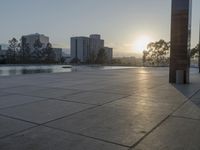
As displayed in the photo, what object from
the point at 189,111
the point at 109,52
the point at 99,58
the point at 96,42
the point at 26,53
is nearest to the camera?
the point at 189,111

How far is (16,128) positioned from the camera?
3447mm

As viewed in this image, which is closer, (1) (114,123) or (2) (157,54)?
(1) (114,123)

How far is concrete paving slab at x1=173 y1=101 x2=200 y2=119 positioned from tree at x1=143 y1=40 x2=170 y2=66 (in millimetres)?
33875

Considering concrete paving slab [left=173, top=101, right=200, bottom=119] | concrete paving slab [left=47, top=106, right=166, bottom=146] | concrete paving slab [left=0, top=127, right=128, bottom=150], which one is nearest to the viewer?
concrete paving slab [left=0, top=127, right=128, bottom=150]

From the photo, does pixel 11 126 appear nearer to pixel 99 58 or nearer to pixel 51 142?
pixel 51 142

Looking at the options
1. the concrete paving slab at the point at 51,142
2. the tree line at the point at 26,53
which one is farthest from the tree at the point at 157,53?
the concrete paving slab at the point at 51,142

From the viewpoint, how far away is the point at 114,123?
12.1ft

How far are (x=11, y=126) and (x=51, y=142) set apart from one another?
3.33ft

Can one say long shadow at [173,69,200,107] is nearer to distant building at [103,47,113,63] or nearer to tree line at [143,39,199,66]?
tree line at [143,39,199,66]

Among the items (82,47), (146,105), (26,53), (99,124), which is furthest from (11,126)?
(82,47)

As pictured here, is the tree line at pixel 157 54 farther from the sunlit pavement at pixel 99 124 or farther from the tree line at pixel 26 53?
the sunlit pavement at pixel 99 124

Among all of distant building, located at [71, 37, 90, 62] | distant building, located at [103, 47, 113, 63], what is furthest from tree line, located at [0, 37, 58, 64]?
distant building, located at [103, 47, 113, 63]

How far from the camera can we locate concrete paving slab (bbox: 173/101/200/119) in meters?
4.18

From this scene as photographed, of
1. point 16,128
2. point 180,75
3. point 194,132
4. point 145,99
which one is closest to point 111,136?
point 194,132
